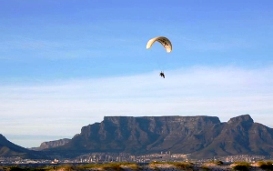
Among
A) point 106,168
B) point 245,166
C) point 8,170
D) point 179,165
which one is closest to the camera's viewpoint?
point 8,170

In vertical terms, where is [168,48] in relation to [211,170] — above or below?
above

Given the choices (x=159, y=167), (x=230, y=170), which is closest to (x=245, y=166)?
(x=230, y=170)

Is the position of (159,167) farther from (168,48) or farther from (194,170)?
(168,48)

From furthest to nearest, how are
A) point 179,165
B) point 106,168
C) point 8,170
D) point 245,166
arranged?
point 245,166 → point 179,165 → point 106,168 → point 8,170

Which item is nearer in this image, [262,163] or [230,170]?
[230,170]

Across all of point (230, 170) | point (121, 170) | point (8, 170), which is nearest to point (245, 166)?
point (230, 170)

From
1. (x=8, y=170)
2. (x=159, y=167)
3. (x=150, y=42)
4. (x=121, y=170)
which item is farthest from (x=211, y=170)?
(x=8, y=170)

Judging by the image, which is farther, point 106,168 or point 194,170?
point 194,170

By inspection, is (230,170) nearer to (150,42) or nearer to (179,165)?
(179,165)

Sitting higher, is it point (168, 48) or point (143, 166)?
point (168, 48)
